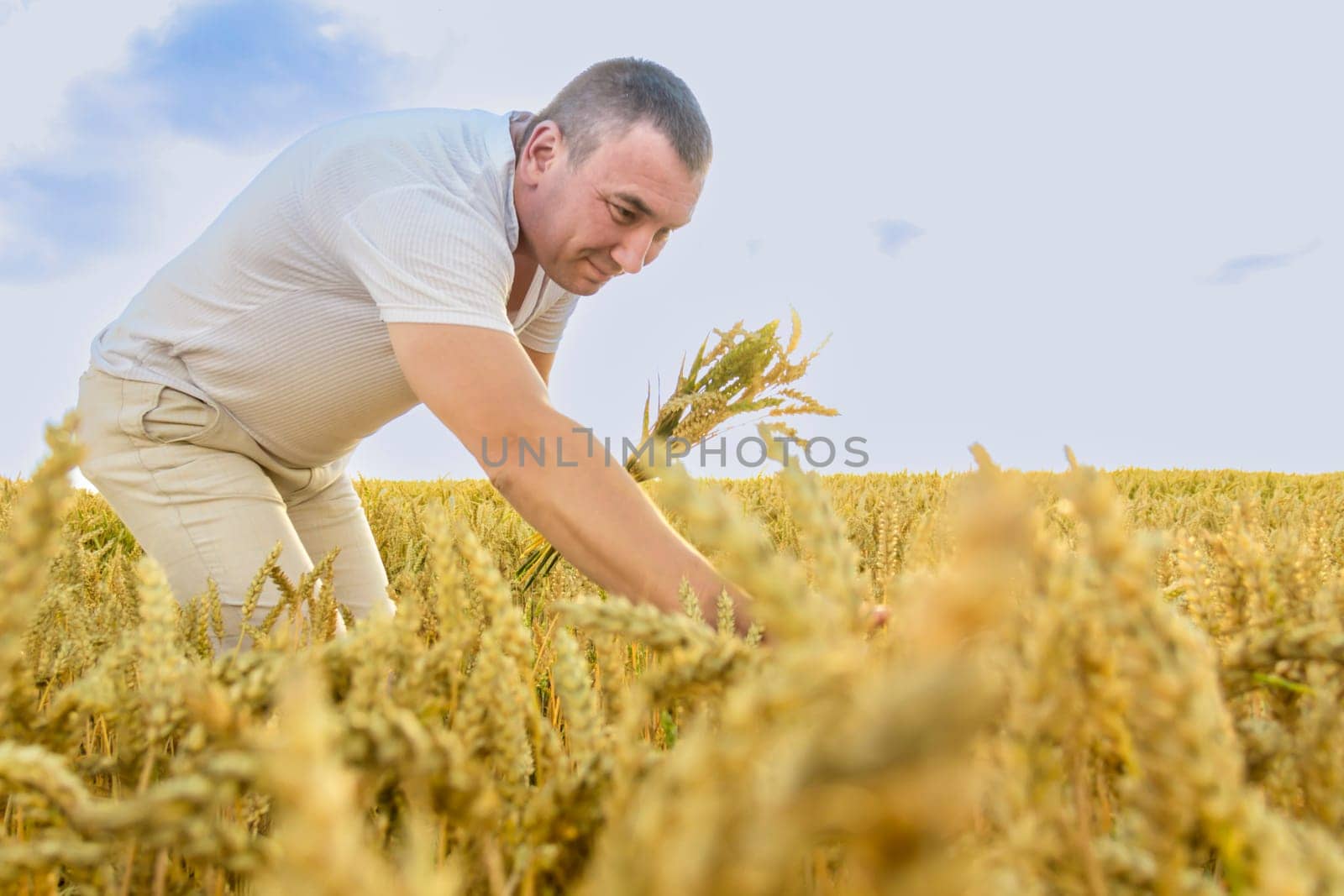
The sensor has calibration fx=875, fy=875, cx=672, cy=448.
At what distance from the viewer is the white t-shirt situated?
8.21 ft

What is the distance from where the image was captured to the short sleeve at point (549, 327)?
376 cm

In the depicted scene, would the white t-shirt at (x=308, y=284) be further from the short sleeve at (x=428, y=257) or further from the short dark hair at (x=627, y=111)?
the short dark hair at (x=627, y=111)

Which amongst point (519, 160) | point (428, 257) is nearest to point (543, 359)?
point (519, 160)

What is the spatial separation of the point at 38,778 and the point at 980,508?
1.77 feet

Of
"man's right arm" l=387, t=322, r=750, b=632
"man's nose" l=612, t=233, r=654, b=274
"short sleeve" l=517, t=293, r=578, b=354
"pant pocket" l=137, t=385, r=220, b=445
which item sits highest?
"short sleeve" l=517, t=293, r=578, b=354

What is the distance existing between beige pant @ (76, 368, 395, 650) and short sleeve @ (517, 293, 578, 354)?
1233mm

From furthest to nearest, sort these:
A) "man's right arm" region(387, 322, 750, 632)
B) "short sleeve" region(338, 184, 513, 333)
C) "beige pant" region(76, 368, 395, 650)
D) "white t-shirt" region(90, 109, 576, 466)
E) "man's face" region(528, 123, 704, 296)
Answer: "beige pant" region(76, 368, 395, 650) → "man's face" region(528, 123, 704, 296) → "white t-shirt" region(90, 109, 576, 466) → "short sleeve" region(338, 184, 513, 333) → "man's right arm" region(387, 322, 750, 632)

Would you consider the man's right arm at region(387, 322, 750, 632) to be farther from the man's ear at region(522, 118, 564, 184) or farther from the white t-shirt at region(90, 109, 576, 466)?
the man's ear at region(522, 118, 564, 184)

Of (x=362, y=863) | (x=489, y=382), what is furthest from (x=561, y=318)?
(x=362, y=863)

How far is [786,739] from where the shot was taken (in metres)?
0.33

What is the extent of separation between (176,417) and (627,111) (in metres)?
1.76

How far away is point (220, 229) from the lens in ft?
9.63

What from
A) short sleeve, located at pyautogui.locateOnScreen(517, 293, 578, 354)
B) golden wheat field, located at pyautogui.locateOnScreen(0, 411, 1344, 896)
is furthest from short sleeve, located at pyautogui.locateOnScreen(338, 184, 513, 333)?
short sleeve, located at pyautogui.locateOnScreen(517, 293, 578, 354)

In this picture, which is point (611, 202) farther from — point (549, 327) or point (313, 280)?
point (549, 327)
